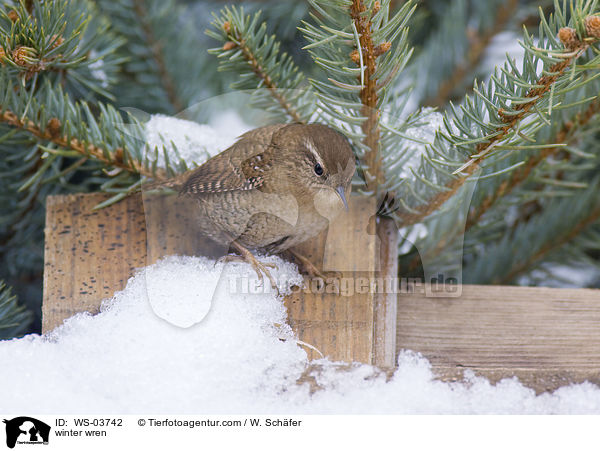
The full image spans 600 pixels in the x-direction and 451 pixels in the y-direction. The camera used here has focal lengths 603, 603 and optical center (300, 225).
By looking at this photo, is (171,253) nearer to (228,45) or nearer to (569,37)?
(228,45)

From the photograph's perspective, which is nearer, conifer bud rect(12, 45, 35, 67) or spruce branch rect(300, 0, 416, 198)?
spruce branch rect(300, 0, 416, 198)

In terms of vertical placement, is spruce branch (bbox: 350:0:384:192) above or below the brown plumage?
above

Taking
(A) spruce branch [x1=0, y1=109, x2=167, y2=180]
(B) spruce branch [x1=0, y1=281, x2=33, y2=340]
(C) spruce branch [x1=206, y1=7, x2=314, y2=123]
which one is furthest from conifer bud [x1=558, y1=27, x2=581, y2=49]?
(B) spruce branch [x1=0, y1=281, x2=33, y2=340]

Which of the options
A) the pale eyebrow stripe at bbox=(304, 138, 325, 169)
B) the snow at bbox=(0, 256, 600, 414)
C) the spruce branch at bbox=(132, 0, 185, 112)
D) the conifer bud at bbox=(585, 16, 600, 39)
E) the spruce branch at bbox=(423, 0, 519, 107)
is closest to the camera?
the conifer bud at bbox=(585, 16, 600, 39)

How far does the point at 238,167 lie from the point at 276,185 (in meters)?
0.10

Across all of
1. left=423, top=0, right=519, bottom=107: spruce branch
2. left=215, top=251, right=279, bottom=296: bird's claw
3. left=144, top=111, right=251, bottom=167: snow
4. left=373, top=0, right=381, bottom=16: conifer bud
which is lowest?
left=215, top=251, right=279, bottom=296: bird's claw

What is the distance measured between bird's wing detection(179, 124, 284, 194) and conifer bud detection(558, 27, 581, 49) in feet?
2.04

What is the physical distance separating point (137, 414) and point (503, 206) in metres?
1.14

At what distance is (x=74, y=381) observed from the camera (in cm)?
122

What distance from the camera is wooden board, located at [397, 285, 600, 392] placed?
1.38 meters

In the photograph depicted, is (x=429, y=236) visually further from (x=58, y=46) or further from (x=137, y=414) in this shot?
(x=58, y=46)

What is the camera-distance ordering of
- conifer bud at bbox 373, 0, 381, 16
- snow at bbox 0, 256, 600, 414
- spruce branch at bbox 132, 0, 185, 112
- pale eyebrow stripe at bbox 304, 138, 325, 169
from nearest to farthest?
conifer bud at bbox 373, 0, 381, 16 → snow at bbox 0, 256, 600, 414 → pale eyebrow stripe at bbox 304, 138, 325, 169 → spruce branch at bbox 132, 0, 185, 112

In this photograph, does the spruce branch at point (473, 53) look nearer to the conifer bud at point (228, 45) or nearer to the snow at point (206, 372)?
the conifer bud at point (228, 45)

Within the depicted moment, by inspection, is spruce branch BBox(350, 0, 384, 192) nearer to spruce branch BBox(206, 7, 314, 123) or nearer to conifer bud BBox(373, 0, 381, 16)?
conifer bud BBox(373, 0, 381, 16)
